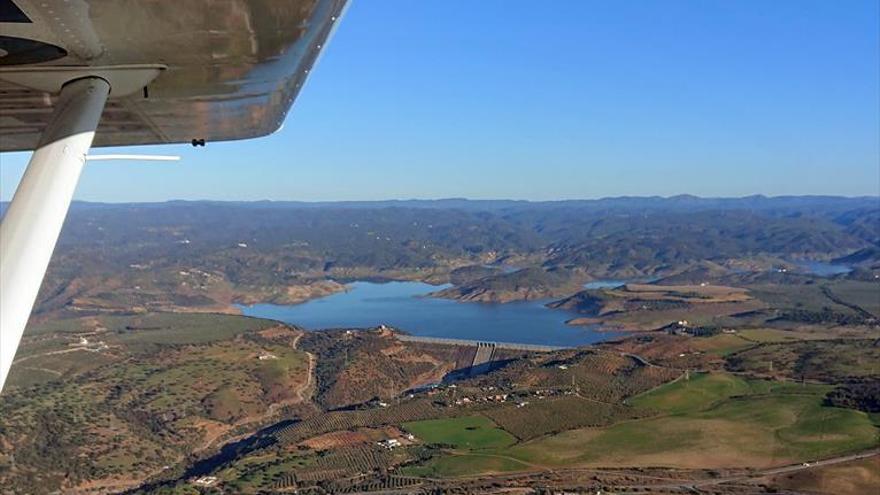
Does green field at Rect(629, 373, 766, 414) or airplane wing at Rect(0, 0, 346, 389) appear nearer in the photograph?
airplane wing at Rect(0, 0, 346, 389)

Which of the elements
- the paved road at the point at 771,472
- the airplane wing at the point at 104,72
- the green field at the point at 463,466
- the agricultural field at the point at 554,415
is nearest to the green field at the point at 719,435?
the paved road at the point at 771,472

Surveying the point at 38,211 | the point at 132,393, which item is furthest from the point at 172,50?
the point at 132,393

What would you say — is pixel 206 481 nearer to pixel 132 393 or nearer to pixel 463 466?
pixel 463 466

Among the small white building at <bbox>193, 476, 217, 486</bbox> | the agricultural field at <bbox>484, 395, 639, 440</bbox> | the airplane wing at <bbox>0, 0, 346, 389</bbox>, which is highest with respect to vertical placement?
the airplane wing at <bbox>0, 0, 346, 389</bbox>

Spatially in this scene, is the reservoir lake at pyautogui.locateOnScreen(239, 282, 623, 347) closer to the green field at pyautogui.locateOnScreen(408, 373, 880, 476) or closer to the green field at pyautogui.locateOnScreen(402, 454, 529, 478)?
the green field at pyautogui.locateOnScreen(408, 373, 880, 476)

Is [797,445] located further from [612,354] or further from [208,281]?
[208,281]

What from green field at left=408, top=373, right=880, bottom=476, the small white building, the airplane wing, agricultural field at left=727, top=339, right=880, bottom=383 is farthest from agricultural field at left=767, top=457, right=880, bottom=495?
the airplane wing

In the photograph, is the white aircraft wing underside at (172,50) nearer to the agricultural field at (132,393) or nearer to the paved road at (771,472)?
the paved road at (771,472)
